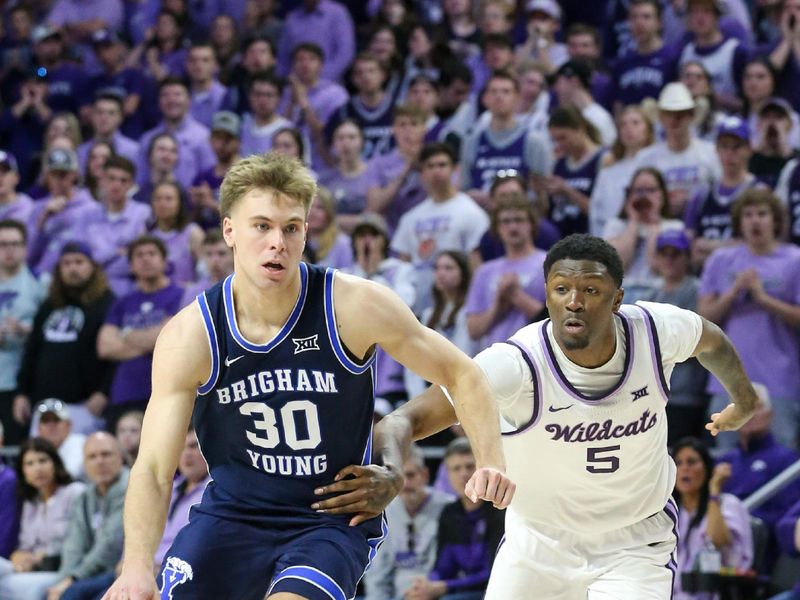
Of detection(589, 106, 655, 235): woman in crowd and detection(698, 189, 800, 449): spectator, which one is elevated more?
detection(589, 106, 655, 235): woman in crowd

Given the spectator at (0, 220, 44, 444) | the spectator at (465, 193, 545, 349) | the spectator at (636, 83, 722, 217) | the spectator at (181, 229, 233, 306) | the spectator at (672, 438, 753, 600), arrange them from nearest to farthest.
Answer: the spectator at (672, 438, 753, 600)
the spectator at (465, 193, 545, 349)
the spectator at (636, 83, 722, 217)
the spectator at (181, 229, 233, 306)
the spectator at (0, 220, 44, 444)

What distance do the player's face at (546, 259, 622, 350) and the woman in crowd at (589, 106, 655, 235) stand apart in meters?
4.69

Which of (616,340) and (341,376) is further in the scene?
(616,340)

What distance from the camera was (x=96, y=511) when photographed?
30.4 feet

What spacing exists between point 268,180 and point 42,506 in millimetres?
5512

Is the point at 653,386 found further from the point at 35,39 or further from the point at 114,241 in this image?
the point at 35,39

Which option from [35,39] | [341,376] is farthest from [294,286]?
[35,39]

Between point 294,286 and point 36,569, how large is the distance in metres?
5.28

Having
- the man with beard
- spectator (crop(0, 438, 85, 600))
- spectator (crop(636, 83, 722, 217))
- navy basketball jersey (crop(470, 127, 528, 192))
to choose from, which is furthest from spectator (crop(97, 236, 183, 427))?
spectator (crop(636, 83, 722, 217))

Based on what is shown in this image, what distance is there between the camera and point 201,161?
12.4m

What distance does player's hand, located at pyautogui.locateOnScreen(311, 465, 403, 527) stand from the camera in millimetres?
4855

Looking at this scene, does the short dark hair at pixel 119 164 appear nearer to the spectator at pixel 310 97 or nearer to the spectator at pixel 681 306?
the spectator at pixel 310 97

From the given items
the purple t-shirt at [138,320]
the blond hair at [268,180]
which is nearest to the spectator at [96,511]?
the purple t-shirt at [138,320]

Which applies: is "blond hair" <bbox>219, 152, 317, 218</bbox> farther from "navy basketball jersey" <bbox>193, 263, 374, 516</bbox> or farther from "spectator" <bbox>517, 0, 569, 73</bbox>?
"spectator" <bbox>517, 0, 569, 73</bbox>
